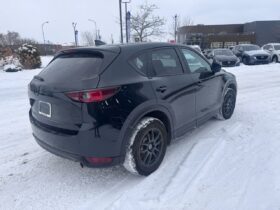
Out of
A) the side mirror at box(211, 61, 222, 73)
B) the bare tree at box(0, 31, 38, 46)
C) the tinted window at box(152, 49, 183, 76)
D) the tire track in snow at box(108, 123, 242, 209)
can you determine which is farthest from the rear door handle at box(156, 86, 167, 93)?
the bare tree at box(0, 31, 38, 46)

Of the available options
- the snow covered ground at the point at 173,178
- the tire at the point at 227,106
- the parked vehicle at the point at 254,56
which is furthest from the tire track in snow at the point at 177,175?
the parked vehicle at the point at 254,56

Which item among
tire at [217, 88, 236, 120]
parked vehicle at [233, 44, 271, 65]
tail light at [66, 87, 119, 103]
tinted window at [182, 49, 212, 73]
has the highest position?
tinted window at [182, 49, 212, 73]

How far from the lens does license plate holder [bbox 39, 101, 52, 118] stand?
3089 millimetres

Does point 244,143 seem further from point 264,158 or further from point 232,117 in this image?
point 232,117

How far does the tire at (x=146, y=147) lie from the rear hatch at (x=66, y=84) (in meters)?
0.70

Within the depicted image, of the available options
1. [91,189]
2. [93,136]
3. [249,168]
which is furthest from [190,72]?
[91,189]

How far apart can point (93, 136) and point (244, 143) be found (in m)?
2.55

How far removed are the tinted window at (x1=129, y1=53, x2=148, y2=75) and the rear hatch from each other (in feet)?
0.77

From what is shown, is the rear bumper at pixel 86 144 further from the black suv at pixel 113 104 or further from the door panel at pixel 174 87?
the door panel at pixel 174 87

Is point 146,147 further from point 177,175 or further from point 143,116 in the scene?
point 177,175

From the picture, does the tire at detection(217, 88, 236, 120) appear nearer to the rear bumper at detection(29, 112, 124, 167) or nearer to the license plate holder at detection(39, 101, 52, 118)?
the rear bumper at detection(29, 112, 124, 167)

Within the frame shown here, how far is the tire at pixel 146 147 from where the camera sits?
310 centimetres

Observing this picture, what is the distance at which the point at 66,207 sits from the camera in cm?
280

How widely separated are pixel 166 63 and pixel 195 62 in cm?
89
